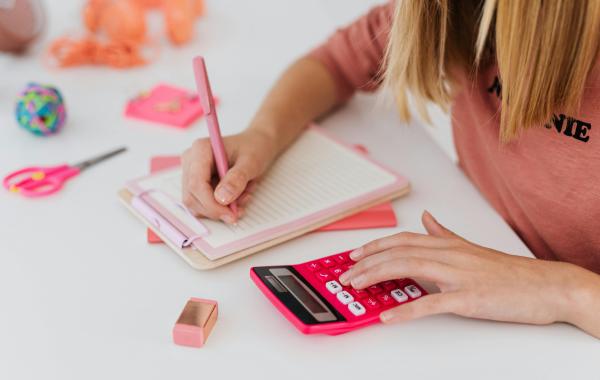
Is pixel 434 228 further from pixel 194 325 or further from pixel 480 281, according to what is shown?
pixel 194 325

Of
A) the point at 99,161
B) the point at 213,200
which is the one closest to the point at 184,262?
Result: the point at 213,200

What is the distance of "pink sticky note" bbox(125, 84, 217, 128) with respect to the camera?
3.06 feet

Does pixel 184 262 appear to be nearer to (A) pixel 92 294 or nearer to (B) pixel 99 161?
(A) pixel 92 294

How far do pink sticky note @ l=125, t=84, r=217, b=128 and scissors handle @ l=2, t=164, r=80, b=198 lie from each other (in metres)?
0.15

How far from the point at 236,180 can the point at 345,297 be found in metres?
0.19

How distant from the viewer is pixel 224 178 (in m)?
0.73

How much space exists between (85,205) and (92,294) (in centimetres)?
16

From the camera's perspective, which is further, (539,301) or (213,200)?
(213,200)

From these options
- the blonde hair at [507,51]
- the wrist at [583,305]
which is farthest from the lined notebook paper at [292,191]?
the wrist at [583,305]

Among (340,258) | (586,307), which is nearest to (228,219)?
(340,258)

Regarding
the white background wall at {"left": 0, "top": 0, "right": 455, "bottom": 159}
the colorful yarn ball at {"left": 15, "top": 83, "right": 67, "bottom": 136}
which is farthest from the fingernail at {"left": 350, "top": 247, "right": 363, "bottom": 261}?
the colorful yarn ball at {"left": 15, "top": 83, "right": 67, "bottom": 136}

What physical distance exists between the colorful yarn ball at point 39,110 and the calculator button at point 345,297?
0.47 m

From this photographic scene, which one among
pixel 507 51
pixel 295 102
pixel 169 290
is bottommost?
pixel 169 290

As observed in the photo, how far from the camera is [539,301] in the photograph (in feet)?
1.97
